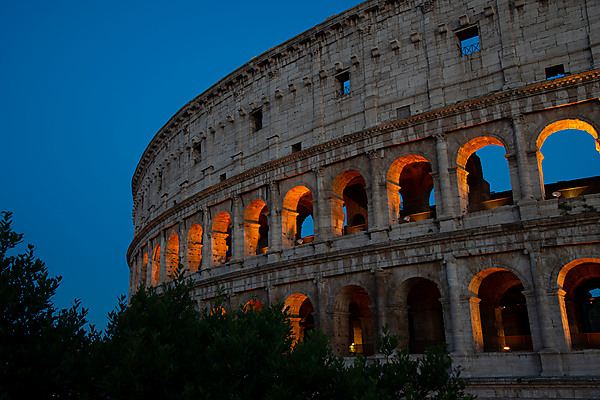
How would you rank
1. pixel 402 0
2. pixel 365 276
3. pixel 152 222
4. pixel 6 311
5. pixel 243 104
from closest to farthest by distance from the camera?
1. pixel 6 311
2. pixel 365 276
3. pixel 402 0
4. pixel 243 104
5. pixel 152 222

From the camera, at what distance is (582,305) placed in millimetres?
21156

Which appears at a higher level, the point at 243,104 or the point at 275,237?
the point at 243,104

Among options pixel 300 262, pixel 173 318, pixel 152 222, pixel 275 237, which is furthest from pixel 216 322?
pixel 152 222

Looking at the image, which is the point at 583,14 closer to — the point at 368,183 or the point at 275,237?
the point at 368,183

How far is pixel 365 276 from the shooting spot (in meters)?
19.9

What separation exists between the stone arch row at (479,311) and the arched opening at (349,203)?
2939mm

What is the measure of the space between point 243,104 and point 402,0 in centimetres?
907

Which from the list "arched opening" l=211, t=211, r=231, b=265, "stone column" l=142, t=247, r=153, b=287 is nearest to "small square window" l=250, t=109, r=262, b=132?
"arched opening" l=211, t=211, r=231, b=265

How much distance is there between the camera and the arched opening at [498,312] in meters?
18.0

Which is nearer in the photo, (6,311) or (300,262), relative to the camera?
(6,311)

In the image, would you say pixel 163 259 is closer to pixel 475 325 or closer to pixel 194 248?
pixel 194 248

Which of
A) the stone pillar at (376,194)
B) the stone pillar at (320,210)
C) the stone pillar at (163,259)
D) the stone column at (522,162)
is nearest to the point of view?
the stone column at (522,162)

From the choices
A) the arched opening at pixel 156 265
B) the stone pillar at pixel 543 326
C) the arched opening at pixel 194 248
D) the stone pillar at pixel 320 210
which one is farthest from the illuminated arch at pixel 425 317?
the arched opening at pixel 156 265

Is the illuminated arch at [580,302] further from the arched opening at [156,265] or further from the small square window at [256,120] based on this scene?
the arched opening at [156,265]
